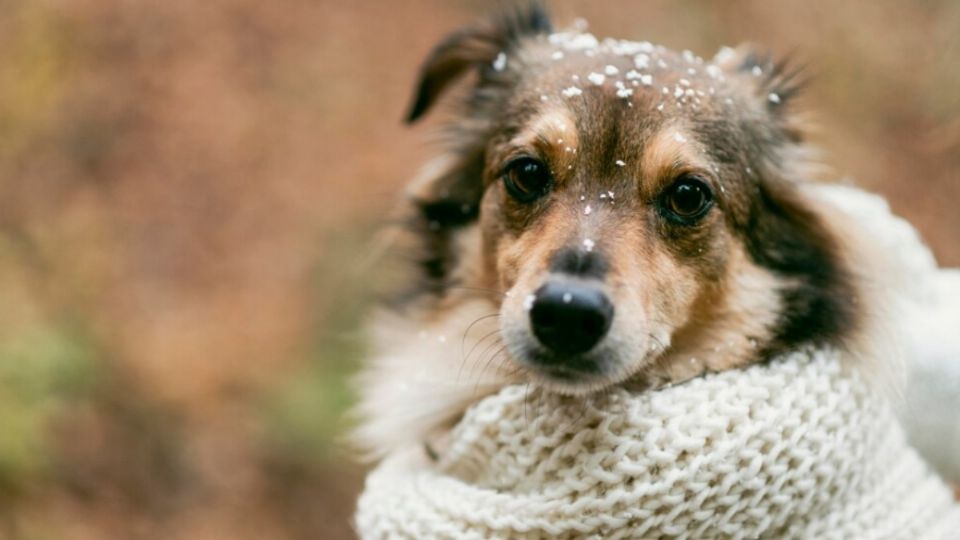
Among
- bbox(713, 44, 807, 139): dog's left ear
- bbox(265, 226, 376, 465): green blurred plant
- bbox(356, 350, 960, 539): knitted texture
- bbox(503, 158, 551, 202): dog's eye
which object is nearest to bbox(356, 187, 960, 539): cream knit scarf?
bbox(356, 350, 960, 539): knitted texture

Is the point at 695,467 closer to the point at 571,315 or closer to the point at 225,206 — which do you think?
the point at 571,315

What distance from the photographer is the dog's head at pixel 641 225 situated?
2.19 meters

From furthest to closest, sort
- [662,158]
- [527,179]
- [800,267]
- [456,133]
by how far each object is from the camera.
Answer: [456,133] → [800,267] → [527,179] → [662,158]

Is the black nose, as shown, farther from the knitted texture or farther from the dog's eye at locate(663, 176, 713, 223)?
the dog's eye at locate(663, 176, 713, 223)

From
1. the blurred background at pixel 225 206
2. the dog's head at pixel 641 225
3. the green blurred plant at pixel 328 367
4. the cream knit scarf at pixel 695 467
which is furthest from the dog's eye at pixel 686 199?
the green blurred plant at pixel 328 367

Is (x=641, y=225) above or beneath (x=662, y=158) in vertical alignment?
beneath

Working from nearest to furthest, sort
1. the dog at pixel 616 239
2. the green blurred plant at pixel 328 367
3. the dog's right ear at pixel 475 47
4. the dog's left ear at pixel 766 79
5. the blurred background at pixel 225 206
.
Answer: the dog at pixel 616 239
the dog's left ear at pixel 766 79
the dog's right ear at pixel 475 47
the blurred background at pixel 225 206
the green blurred plant at pixel 328 367

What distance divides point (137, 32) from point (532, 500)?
501 cm

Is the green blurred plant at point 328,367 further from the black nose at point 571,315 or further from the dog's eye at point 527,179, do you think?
the black nose at point 571,315

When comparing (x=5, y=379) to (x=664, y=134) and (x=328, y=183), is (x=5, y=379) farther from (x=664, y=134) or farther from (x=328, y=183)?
(x=664, y=134)

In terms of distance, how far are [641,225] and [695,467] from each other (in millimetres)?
617

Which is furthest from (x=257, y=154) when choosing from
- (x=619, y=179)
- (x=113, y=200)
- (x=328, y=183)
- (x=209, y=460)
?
(x=619, y=179)

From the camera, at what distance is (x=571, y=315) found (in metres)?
2.11

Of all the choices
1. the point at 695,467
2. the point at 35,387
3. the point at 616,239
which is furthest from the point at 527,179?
the point at 35,387
